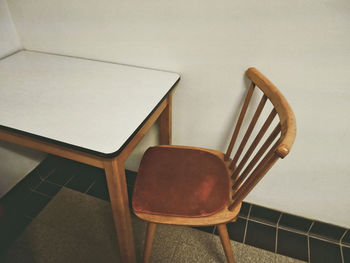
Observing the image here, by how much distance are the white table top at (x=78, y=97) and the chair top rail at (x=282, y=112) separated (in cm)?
36

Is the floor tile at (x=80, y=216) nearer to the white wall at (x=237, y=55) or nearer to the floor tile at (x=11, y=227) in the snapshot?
the floor tile at (x=11, y=227)

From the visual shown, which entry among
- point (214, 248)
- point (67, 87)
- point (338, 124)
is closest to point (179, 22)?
point (67, 87)

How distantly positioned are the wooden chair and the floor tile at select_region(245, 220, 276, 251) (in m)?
0.33

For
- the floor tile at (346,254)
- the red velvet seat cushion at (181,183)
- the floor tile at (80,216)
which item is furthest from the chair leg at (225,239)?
the floor tile at (346,254)

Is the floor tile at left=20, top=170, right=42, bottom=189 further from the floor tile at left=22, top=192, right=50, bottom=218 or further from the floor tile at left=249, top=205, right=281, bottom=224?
the floor tile at left=249, top=205, right=281, bottom=224

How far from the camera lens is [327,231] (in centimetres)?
138

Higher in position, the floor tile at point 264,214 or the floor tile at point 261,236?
the floor tile at point 264,214

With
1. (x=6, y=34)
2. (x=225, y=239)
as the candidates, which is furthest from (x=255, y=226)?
(x=6, y=34)

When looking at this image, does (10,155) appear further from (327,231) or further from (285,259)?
(327,231)

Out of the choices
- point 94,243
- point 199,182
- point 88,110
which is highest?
point 88,110

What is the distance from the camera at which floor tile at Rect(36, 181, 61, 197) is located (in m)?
1.52

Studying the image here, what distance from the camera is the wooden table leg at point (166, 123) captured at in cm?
117

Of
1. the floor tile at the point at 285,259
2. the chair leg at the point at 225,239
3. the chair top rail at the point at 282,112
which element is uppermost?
the chair top rail at the point at 282,112

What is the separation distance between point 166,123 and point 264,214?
0.84 m
